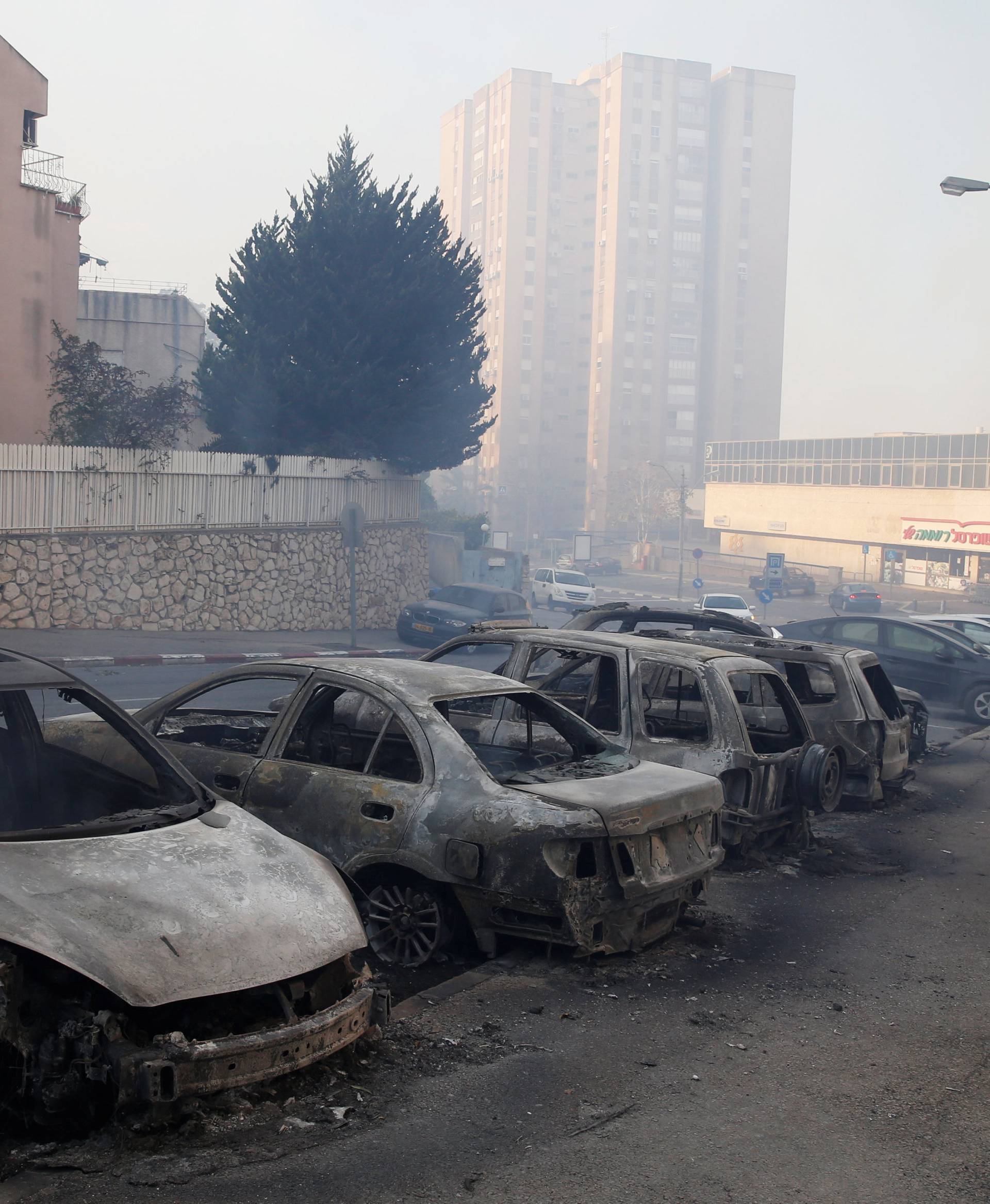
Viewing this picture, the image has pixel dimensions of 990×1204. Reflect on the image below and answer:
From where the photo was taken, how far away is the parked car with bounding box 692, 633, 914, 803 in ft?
32.2

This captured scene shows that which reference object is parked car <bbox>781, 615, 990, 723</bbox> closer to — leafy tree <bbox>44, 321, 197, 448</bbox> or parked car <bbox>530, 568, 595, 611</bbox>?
leafy tree <bbox>44, 321, 197, 448</bbox>

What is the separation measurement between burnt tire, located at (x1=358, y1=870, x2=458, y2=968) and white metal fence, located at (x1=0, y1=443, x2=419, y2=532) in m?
18.1

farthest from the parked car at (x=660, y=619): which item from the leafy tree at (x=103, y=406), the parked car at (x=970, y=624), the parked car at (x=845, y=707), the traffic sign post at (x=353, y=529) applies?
the leafy tree at (x=103, y=406)

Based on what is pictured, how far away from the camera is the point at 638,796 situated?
5.58 meters

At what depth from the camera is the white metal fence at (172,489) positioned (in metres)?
21.9

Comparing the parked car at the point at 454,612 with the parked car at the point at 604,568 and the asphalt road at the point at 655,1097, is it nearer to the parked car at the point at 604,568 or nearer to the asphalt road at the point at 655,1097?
the asphalt road at the point at 655,1097

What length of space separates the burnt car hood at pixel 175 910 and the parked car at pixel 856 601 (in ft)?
168

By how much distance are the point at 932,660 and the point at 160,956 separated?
16.1 meters

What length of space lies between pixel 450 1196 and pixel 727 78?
137 metres

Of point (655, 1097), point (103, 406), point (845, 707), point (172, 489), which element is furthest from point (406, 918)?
point (103, 406)

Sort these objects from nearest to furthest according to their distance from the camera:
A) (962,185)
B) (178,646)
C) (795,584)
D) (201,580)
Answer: (962,185), (178,646), (201,580), (795,584)

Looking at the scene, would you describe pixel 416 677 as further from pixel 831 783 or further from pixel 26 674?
pixel 831 783

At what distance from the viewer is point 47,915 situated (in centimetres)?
370

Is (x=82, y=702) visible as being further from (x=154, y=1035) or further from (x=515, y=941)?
(x=515, y=941)
